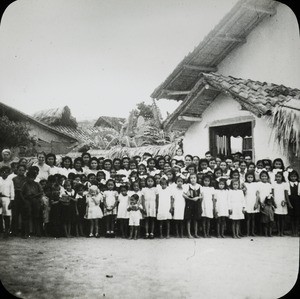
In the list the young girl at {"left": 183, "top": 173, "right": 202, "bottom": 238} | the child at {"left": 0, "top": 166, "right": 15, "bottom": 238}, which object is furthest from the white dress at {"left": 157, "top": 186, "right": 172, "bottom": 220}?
the child at {"left": 0, "top": 166, "right": 15, "bottom": 238}

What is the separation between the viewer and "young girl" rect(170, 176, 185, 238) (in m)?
6.61

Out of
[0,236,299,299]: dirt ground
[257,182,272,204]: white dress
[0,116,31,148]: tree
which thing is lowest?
[0,236,299,299]: dirt ground

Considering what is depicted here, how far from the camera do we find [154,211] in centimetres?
661

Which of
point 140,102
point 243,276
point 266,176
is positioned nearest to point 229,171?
point 266,176

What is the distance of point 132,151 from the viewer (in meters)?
8.34

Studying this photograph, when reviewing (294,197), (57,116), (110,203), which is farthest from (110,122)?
(294,197)

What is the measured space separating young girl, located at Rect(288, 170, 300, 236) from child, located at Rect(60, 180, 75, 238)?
3467mm

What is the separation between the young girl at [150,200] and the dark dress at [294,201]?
85.3 inches

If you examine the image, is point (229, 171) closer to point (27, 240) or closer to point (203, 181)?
point (203, 181)

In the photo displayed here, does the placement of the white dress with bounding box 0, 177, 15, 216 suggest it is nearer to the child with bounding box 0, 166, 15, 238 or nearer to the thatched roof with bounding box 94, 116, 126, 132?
the child with bounding box 0, 166, 15, 238

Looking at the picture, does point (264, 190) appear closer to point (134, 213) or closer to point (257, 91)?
point (257, 91)

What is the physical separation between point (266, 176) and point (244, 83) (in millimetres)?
2077

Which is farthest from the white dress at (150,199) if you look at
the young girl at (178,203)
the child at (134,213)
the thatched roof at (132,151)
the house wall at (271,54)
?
Result: the house wall at (271,54)

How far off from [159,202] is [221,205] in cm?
99
